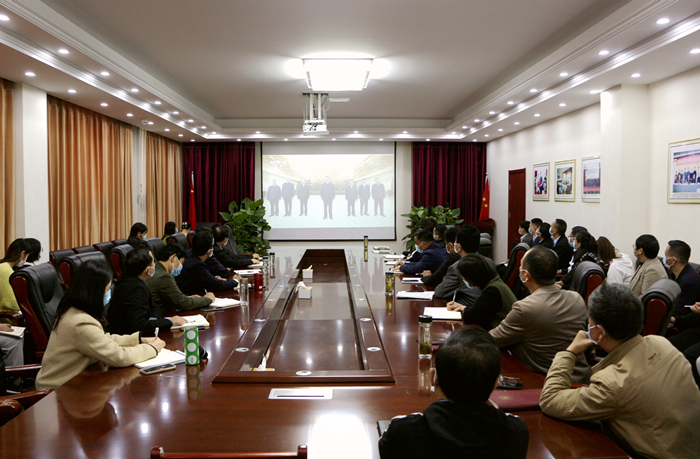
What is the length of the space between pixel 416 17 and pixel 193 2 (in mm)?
1927

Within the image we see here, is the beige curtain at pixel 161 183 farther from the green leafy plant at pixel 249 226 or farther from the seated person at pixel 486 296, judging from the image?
the seated person at pixel 486 296

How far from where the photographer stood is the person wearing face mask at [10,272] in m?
3.96

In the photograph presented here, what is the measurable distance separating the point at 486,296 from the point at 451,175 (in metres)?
9.27

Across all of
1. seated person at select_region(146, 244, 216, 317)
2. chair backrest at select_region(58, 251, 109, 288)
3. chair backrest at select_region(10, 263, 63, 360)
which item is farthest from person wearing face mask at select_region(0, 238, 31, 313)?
seated person at select_region(146, 244, 216, 317)

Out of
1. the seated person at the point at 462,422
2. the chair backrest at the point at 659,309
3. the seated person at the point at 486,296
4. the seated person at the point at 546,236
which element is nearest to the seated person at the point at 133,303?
the seated person at the point at 486,296

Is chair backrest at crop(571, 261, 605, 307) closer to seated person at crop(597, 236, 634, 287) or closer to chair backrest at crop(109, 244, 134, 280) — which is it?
seated person at crop(597, 236, 634, 287)

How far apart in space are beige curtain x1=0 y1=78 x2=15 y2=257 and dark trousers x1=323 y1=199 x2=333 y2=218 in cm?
695

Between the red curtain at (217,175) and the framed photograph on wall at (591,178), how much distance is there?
704cm

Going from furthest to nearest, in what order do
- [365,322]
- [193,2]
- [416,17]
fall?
[416,17] → [193,2] → [365,322]

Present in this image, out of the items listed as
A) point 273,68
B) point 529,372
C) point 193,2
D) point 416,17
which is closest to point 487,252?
point 273,68

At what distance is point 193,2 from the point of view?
14.3 feet

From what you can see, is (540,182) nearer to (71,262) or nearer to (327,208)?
(327,208)

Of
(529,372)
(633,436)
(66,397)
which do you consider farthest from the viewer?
(529,372)

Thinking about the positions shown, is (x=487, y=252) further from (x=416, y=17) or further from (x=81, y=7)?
(x=81, y=7)
